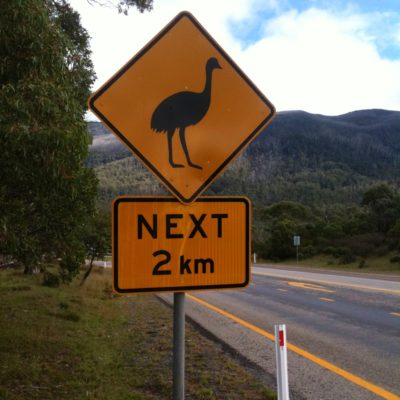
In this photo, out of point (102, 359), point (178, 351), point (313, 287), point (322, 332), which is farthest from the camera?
point (313, 287)

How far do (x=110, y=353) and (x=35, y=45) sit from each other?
166 inches

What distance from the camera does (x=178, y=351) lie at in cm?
242

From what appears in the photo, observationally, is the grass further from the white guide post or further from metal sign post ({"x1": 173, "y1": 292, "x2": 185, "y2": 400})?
metal sign post ({"x1": 173, "y1": 292, "x2": 185, "y2": 400})

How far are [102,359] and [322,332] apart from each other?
438cm

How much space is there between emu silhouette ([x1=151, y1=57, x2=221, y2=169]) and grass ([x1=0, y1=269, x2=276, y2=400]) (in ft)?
11.0

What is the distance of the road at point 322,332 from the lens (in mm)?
5852

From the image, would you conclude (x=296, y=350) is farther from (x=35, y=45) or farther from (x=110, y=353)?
(x=35, y=45)

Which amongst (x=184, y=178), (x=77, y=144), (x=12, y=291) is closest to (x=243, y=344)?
(x=77, y=144)

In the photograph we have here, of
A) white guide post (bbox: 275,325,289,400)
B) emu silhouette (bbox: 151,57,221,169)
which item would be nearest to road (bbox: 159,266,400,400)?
white guide post (bbox: 275,325,289,400)

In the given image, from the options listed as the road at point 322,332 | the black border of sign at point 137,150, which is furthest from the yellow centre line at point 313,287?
the black border of sign at point 137,150

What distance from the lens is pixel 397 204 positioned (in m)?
42.4

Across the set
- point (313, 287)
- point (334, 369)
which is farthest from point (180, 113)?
point (313, 287)

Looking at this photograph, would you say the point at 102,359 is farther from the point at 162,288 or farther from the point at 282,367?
the point at 162,288

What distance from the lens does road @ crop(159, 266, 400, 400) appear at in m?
5.85
